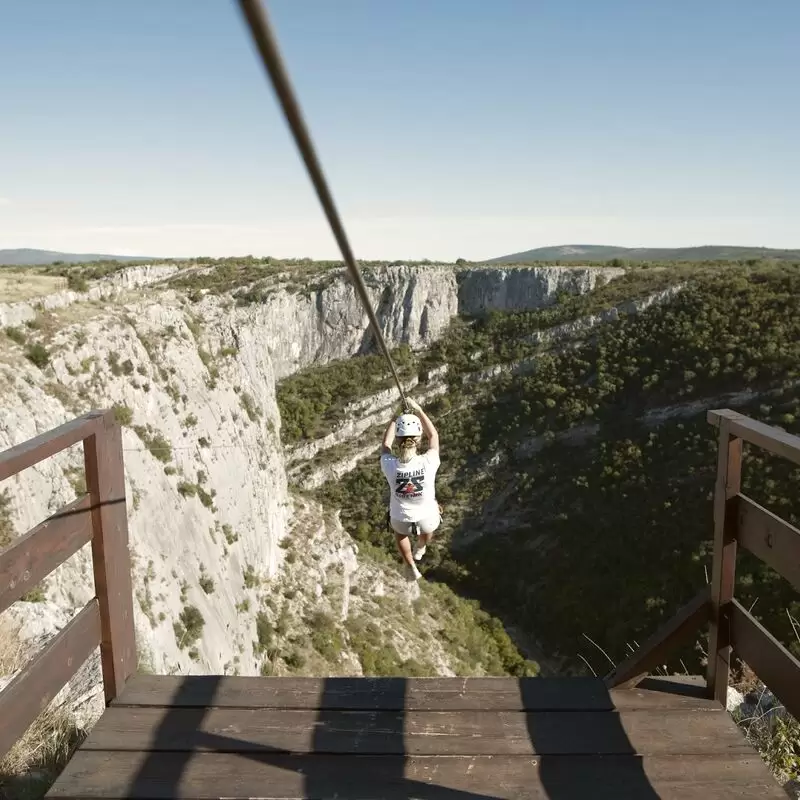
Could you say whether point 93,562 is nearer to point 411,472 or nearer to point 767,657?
point 767,657

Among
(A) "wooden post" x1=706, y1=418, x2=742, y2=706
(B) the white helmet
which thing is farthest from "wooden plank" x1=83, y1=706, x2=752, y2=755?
(B) the white helmet

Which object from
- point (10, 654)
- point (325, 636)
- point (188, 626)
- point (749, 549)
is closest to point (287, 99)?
point (749, 549)

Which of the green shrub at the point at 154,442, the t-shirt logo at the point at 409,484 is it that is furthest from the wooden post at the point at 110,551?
the green shrub at the point at 154,442

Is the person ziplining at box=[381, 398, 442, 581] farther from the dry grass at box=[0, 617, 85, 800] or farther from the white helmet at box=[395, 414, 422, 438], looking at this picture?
the dry grass at box=[0, 617, 85, 800]

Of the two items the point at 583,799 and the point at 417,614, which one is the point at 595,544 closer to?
the point at 417,614

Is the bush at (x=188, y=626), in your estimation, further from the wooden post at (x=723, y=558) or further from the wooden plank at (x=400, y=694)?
the wooden post at (x=723, y=558)

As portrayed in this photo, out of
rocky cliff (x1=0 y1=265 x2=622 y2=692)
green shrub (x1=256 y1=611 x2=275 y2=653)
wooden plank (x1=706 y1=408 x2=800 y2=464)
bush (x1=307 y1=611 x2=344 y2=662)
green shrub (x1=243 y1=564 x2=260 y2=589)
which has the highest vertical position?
wooden plank (x1=706 y1=408 x2=800 y2=464)

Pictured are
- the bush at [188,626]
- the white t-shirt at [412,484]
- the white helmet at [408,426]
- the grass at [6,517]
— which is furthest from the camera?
Result: the bush at [188,626]
